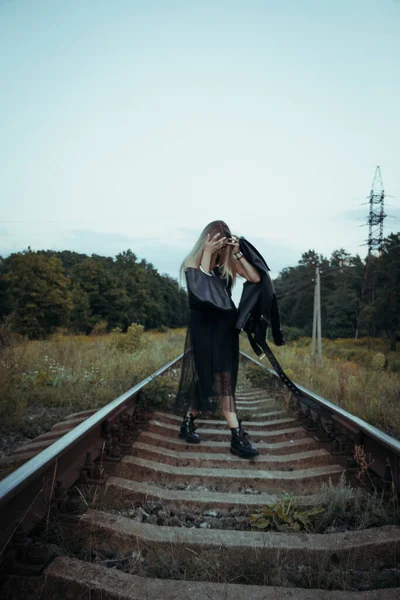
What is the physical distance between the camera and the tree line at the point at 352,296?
43.0 m

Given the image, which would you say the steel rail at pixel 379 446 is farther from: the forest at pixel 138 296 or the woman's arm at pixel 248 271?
the forest at pixel 138 296

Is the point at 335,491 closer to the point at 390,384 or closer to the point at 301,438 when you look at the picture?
the point at 301,438

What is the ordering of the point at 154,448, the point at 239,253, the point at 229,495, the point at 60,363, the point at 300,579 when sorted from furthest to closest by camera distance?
the point at 60,363 → the point at 239,253 → the point at 154,448 → the point at 229,495 → the point at 300,579

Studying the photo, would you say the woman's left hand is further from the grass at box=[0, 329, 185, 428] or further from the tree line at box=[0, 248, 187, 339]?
the tree line at box=[0, 248, 187, 339]

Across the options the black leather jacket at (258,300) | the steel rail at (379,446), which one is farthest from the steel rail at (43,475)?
the steel rail at (379,446)

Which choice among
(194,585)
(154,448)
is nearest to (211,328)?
(154,448)

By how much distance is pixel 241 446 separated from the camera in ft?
11.6

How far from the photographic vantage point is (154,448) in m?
3.57

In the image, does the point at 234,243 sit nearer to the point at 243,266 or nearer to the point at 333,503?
the point at 243,266

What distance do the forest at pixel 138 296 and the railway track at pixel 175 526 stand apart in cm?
1619

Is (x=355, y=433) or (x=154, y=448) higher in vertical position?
(x=355, y=433)

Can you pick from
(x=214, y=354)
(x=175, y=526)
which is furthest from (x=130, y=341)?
(x=175, y=526)

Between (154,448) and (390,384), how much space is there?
15.8 ft

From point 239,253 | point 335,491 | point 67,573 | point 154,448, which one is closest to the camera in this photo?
point 67,573
